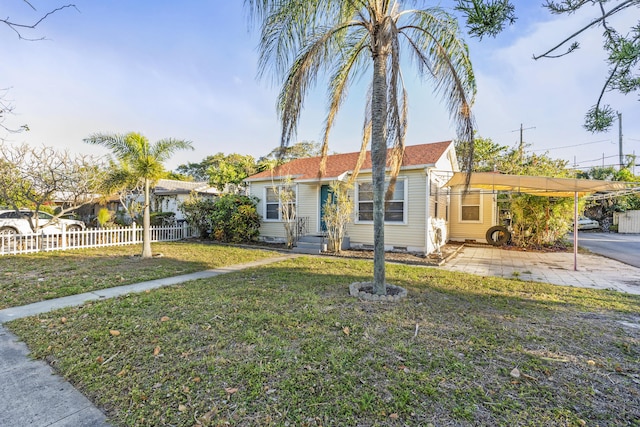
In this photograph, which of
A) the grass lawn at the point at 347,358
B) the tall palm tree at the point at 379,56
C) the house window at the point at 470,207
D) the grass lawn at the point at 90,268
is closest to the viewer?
the grass lawn at the point at 347,358

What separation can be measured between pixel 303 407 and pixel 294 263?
6093mm

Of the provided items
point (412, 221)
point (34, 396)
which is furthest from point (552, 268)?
point (34, 396)

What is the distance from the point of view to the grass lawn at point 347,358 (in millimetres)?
2223

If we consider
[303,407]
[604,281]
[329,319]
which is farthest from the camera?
[604,281]

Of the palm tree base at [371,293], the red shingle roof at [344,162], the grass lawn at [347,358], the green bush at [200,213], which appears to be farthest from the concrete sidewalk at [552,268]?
the green bush at [200,213]

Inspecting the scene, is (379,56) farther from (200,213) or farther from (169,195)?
(169,195)

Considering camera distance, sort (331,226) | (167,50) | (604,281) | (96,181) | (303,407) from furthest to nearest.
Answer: (96,181), (331,226), (167,50), (604,281), (303,407)

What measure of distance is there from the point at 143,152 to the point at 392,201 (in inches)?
326

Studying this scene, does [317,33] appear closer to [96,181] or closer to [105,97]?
[105,97]

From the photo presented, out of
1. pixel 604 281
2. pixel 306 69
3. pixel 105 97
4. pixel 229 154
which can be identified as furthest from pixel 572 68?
pixel 229 154

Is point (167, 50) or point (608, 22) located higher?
point (167, 50)

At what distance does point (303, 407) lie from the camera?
2250 millimetres

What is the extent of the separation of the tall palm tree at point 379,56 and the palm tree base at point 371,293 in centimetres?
16

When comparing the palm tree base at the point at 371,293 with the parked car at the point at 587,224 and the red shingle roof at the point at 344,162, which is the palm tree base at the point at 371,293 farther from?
the parked car at the point at 587,224
